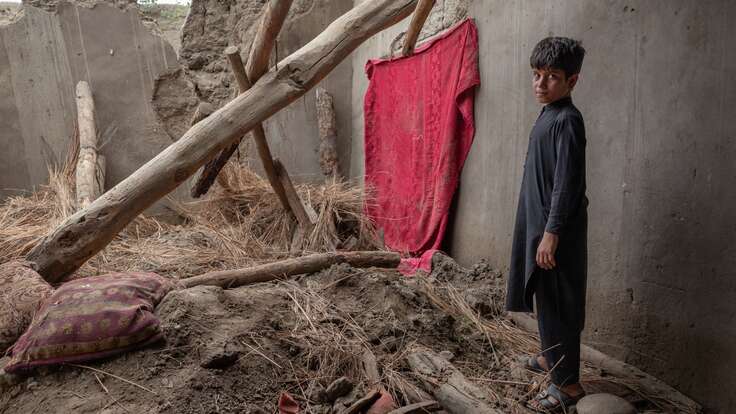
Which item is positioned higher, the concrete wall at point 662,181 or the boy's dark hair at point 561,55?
the boy's dark hair at point 561,55

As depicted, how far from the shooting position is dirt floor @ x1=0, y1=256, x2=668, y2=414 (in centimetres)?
190

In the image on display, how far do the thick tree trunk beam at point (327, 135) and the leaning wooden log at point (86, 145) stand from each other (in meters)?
2.33

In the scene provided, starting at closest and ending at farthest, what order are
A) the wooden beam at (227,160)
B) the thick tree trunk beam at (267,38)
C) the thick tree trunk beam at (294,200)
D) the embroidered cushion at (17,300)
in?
the embroidered cushion at (17,300) → the thick tree trunk beam at (267,38) → the wooden beam at (227,160) → the thick tree trunk beam at (294,200)

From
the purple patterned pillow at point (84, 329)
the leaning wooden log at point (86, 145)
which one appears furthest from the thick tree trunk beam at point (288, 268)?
the leaning wooden log at point (86, 145)

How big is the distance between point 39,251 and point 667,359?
9.82 ft

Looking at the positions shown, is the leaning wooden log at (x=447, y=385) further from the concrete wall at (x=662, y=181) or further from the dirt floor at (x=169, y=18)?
the dirt floor at (x=169, y=18)

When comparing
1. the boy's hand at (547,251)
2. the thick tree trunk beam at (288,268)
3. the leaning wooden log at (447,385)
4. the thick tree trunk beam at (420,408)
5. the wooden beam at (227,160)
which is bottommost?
the leaning wooden log at (447,385)

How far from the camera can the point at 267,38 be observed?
3031 mm

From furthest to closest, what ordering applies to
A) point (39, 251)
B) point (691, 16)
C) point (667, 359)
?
point (39, 251) → point (667, 359) → point (691, 16)

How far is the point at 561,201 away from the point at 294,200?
9.12 feet

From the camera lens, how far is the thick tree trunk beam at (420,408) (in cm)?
173

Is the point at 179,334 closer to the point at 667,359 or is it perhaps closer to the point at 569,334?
the point at 569,334

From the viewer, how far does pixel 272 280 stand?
313 centimetres

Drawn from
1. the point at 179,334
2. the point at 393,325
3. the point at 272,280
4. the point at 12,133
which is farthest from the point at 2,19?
the point at 393,325
